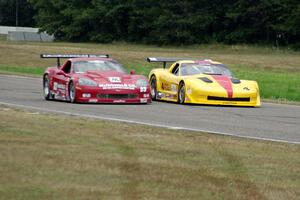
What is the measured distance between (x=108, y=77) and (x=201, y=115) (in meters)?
3.84

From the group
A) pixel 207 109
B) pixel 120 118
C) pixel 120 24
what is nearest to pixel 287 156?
pixel 120 118

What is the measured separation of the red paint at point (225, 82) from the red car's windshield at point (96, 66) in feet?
7.59

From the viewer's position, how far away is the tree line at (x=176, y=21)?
3184 inches

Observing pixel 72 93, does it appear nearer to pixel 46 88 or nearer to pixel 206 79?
pixel 46 88

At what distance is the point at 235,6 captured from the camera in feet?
278

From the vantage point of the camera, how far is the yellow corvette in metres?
20.5

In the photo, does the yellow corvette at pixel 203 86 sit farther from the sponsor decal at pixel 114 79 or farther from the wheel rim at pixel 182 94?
the sponsor decal at pixel 114 79

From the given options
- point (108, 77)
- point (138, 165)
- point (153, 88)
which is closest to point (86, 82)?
point (108, 77)

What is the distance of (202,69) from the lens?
22.4 metres

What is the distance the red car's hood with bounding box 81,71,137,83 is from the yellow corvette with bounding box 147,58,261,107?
147 centimetres

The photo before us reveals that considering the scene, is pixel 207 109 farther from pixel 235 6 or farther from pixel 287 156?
pixel 235 6

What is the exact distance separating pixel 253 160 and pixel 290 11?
72.3 metres

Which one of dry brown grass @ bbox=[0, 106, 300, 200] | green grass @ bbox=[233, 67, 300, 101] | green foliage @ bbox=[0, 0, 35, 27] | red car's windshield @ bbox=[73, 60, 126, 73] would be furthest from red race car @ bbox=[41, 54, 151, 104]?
green foliage @ bbox=[0, 0, 35, 27]

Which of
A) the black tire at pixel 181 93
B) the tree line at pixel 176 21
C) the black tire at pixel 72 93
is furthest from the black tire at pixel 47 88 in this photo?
the tree line at pixel 176 21
